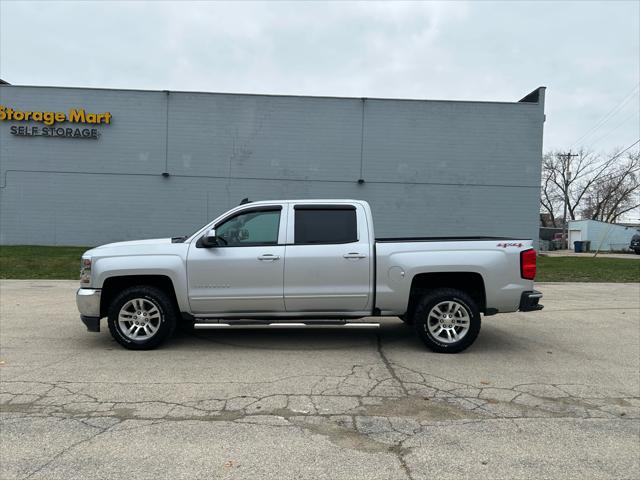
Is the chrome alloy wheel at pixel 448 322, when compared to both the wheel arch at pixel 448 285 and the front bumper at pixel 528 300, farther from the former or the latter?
the front bumper at pixel 528 300

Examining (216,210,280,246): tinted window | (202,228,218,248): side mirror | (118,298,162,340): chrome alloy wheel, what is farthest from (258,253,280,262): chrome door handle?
(118,298,162,340): chrome alloy wheel

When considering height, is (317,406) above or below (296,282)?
below

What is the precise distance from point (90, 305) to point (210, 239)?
1738mm

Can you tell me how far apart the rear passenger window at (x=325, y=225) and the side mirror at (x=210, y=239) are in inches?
40.3

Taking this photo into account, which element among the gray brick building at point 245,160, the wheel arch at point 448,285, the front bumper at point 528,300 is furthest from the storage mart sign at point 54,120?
the front bumper at point 528,300

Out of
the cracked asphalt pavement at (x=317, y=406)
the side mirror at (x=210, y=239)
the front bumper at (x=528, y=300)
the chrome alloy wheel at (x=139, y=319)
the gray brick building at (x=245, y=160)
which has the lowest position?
the cracked asphalt pavement at (x=317, y=406)

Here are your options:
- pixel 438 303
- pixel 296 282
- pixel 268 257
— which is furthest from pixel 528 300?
pixel 268 257

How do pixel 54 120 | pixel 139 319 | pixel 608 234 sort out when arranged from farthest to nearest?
pixel 608 234, pixel 54 120, pixel 139 319

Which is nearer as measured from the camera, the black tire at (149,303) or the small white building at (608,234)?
the black tire at (149,303)

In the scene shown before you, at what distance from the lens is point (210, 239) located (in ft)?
20.6

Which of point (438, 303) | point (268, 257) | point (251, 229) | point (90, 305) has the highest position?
point (251, 229)

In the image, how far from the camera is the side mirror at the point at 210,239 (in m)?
6.30

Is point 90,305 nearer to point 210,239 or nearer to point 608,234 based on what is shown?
point 210,239

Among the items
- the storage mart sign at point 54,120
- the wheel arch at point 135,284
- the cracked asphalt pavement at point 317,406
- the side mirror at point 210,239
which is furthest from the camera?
the storage mart sign at point 54,120
